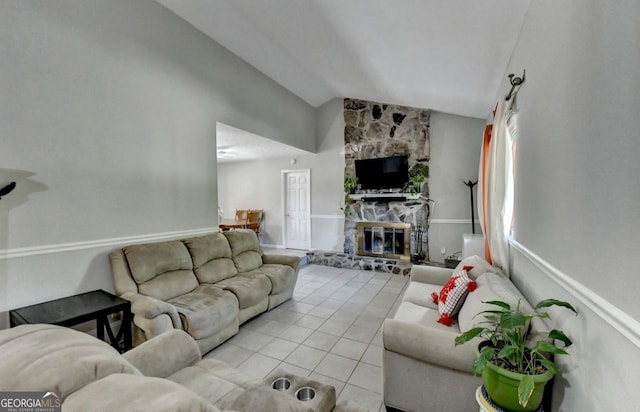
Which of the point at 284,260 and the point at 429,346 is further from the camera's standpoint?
the point at 284,260

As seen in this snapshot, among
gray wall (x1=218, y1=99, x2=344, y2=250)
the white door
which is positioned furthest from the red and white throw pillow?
the white door

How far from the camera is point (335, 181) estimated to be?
6203mm

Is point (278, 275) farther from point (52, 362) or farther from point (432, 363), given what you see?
point (52, 362)

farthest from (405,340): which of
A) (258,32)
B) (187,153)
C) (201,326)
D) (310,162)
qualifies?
(310,162)

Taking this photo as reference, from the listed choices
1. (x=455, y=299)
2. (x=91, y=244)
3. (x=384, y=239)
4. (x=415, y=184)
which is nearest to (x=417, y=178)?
(x=415, y=184)

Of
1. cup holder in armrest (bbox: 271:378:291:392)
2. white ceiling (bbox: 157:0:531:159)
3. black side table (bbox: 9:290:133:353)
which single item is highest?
white ceiling (bbox: 157:0:531:159)

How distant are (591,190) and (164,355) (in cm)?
212

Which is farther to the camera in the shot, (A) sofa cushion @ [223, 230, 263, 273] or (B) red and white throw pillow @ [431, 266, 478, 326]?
(A) sofa cushion @ [223, 230, 263, 273]

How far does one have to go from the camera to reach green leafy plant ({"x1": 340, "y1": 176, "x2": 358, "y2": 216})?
5918 millimetres

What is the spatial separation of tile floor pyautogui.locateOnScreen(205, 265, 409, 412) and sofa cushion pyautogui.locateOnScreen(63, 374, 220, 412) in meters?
1.63

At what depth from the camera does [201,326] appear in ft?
7.70

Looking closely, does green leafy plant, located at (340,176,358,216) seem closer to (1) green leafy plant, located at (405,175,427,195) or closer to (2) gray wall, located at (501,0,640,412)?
(1) green leafy plant, located at (405,175,427,195)

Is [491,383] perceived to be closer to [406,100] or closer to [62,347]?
[62,347]

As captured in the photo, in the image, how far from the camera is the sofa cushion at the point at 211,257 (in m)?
3.06
